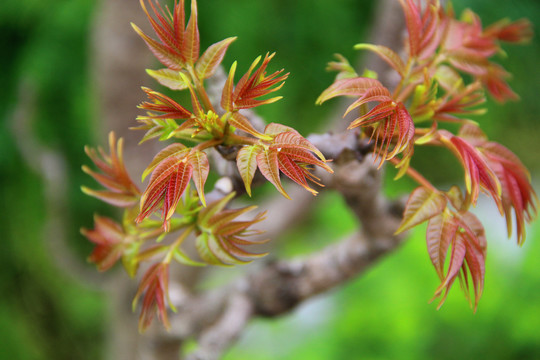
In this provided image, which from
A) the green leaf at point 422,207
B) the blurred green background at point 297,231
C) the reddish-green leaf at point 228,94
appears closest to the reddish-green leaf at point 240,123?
the reddish-green leaf at point 228,94

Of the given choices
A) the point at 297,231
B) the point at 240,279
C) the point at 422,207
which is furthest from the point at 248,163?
the point at 297,231

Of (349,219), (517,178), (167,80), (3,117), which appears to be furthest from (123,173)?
(3,117)

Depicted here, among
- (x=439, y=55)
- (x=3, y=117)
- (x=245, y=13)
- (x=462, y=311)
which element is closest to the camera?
(x=439, y=55)

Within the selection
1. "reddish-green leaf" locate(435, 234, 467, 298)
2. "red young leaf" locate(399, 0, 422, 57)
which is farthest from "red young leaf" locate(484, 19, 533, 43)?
"reddish-green leaf" locate(435, 234, 467, 298)

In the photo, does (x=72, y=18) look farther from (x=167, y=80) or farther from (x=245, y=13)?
(x=167, y=80)

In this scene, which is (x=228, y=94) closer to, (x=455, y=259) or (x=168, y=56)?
(x=168, y=56)

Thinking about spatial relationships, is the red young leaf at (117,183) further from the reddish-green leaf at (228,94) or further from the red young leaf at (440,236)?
the red young leaf at (440,236)

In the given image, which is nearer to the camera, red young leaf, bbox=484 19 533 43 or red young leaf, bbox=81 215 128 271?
red young leaf, bbox=81 215 128 271

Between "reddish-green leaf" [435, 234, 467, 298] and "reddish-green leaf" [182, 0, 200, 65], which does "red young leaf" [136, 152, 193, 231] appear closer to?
"reddish-green leaf" [182, 0, 200, 65]
